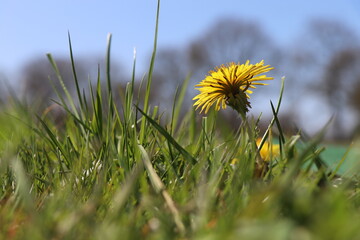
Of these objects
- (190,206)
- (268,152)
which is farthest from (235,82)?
(190,206)

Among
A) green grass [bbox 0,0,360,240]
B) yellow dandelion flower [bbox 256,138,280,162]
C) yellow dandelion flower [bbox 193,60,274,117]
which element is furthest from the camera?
yellow dandelion flower [bbox 193,60,274,117]

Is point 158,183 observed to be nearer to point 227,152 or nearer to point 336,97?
point 227,152

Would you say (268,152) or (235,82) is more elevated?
(235,82)

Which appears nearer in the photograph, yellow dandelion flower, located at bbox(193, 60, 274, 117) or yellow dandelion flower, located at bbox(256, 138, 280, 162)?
yellow dandelion flower, located at bbox(256, 138, 280, 162)

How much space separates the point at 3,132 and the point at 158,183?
74cm

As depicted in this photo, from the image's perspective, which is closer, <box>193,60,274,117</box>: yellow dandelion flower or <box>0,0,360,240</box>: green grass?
<box>0,0,360,240</box>: green grass

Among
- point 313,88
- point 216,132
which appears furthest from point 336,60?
point 216,132

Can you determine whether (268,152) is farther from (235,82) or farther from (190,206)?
(190,206)

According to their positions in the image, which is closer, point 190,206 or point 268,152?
point 190,206

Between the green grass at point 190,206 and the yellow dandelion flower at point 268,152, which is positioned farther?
the yellow dandelion flower at point 268,152

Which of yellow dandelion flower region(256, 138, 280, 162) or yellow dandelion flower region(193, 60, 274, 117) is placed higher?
yellow dandelion flower region(193, 60, 274, 117)

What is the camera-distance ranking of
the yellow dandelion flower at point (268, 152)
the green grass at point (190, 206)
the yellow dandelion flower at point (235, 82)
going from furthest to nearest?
the yellow dandelion flower at point (235, 82)
the yellow dandelion flower at point (268, 152)
the green grass at point (190, 206)

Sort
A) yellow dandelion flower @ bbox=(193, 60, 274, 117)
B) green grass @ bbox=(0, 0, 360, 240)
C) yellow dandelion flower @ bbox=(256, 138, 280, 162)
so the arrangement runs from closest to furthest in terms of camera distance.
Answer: green grass @ bbox=(0, 0, 360, 240), yellow dandelion flower @ bbox=(256, 138, 280, 162), yellow dandelion flower @ bbox=(193, 60, 274, 117)

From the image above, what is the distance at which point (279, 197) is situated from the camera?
0.45 meters
